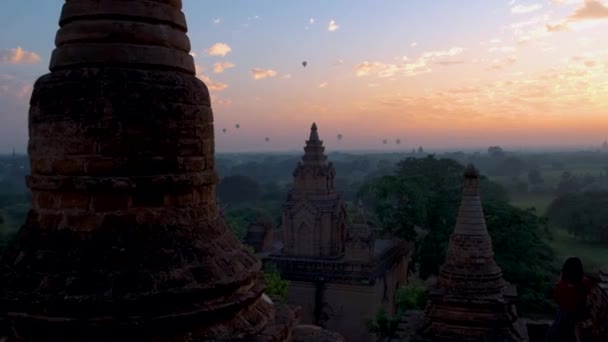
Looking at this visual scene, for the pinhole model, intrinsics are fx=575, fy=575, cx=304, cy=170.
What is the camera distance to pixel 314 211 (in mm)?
28672

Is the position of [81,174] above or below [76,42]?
below

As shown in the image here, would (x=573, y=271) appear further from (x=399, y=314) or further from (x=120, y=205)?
(x=399, y=314)

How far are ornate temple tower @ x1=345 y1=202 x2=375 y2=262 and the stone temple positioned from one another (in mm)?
23287

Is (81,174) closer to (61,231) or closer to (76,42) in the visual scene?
(61,231)

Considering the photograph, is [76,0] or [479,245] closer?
[76,0]

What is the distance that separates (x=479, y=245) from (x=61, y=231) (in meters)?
12.1

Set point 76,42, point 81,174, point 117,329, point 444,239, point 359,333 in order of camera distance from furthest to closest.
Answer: point 444,239
point 359,333
point 76,42
point 81,174
point 117,329

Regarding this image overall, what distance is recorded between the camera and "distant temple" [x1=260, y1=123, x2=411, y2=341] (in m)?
27.0

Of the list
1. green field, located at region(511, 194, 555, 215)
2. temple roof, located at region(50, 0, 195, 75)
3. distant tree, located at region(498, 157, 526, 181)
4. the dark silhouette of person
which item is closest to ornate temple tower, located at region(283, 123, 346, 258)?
the dark silhouette of person

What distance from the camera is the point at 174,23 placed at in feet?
14.8

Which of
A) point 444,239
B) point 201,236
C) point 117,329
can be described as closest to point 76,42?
point 201,236

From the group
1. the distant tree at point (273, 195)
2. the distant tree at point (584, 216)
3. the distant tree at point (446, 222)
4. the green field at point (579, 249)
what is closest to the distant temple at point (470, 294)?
the distant tree at point (446, 222)

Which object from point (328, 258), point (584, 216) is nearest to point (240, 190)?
point (584, 216)

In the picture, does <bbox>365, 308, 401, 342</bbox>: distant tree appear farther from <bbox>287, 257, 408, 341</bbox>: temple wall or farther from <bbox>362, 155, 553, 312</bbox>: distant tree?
<bbox>362, 155, 553, 312</bbox>: distant tree
